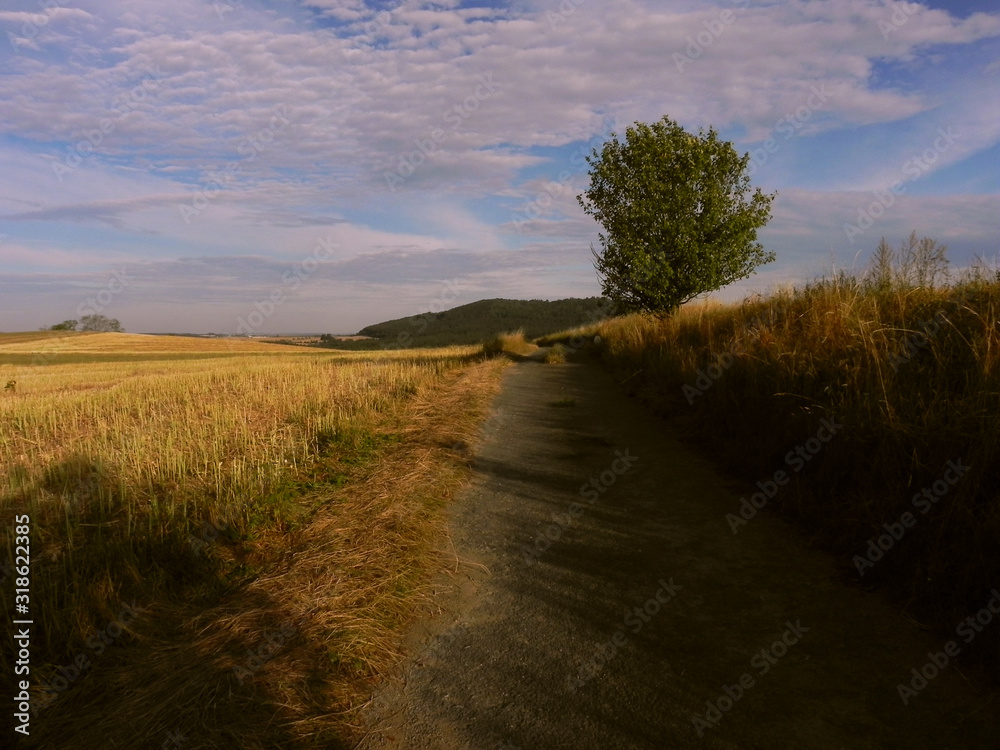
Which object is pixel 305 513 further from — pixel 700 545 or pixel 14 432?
pixel 14 432

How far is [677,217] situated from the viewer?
1723 centimetres

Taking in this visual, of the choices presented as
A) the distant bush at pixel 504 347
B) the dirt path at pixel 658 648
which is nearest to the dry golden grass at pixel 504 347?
the distant bush at pixel 504 347

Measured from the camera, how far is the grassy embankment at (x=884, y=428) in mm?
3127

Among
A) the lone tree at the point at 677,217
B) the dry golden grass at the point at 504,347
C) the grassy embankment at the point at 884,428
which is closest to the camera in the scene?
the grassy embankment at the point at 884,428

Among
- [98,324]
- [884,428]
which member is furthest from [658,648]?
[98,324]

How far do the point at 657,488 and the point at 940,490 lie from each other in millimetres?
2258

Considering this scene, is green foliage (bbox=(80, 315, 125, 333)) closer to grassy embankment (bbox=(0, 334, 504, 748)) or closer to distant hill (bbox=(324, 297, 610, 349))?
distant hill (bbox=(324, 297, 610, 349))

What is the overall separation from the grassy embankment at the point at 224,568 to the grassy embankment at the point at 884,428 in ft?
9.38

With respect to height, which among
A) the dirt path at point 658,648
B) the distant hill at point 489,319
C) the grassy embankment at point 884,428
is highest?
the distant hill at point 489,319

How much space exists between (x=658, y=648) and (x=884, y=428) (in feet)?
8.55

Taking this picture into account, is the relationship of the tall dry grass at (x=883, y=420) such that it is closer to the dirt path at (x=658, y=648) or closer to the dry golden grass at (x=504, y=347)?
the dirt path at (x=658, y=648)

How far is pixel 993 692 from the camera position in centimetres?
243

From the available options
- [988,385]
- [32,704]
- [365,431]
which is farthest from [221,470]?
[988,385]

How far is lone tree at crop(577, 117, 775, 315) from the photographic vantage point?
17078 mm
